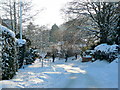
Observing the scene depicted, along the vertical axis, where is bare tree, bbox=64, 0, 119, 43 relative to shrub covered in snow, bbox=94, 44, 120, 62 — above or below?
above

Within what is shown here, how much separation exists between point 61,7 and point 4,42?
12741 millimetres

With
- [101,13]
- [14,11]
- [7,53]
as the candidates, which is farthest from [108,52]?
[14,11]

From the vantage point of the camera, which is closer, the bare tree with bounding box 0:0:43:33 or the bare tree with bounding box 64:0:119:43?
the bare tree with bounding box 64:0:119:43

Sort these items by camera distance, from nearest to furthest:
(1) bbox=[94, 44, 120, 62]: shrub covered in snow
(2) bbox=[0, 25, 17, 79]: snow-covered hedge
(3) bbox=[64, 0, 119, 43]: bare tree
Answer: (2) bbox=[0, 25, 17, 79]: snow-covered hedge, (1) bbox=[94, 44, 120, 62]: shrub covered in snow, (3) bbox=[64, 0, 119, 43]: bare tree

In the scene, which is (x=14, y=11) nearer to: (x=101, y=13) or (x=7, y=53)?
(x=101, y=13)

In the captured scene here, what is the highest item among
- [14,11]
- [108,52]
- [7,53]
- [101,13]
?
[14,11]

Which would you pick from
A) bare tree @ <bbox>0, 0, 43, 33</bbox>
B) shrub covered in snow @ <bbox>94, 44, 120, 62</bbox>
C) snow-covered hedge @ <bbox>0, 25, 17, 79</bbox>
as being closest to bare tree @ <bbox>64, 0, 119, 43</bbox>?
shrub covered in snow @ <bbox>94, 44, 120, 62</bbox>

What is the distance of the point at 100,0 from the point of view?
15625 millimetres

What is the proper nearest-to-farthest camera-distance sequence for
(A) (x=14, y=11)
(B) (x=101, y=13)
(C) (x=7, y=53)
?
(C) (x=7, y=53) → (B) (x=101, y=13) → (A) (x=14, y=11)

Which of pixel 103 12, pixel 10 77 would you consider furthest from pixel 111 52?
pixel 103 12

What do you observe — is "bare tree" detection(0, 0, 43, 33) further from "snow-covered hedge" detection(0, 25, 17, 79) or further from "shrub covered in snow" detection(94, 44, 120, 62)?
"snow-covered hedge" detection(0, 25, 17, 79)

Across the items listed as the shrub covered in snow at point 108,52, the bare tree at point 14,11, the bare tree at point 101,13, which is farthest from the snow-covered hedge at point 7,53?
the bare tree at point 14,11

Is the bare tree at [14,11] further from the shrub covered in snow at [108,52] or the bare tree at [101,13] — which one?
the shrub covered in snow at [108,52]

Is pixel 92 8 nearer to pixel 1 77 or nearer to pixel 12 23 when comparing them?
pixel 12 23
